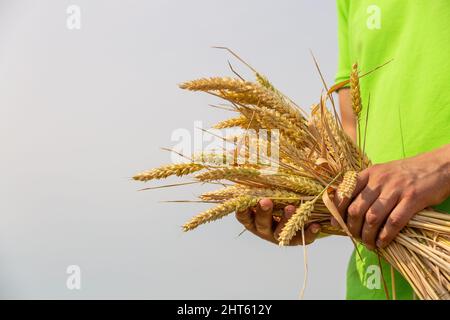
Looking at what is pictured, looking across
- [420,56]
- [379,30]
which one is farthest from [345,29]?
[420,56]

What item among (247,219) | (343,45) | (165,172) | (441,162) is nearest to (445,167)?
(441,162)

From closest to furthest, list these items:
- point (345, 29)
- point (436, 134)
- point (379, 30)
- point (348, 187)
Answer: point (348, 187), point (436, 134), point (379, 30), point (345, 29)

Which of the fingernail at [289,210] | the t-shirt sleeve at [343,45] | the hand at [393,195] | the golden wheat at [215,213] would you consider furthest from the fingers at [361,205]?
the t-shirt sleeve at [343,45]

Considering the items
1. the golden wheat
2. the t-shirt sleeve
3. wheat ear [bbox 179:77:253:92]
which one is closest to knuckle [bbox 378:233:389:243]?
the golden wheat

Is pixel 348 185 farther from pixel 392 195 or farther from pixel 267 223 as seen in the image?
pixel 267 223

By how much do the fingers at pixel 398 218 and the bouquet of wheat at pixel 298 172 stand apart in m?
0.05

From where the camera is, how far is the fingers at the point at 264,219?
147cm

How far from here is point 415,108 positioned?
162cm

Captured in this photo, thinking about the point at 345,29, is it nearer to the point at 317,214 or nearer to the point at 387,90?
the point at 387,90

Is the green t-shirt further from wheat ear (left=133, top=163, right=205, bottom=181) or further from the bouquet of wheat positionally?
wheat ear (left=133, top=163, right=205, bottom=181)

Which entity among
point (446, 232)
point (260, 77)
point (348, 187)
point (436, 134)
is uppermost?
point (260, 77)

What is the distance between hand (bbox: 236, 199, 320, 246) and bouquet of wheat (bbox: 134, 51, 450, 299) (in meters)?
0.02

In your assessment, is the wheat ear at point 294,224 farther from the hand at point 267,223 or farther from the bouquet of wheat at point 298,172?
the hand at point 267,223

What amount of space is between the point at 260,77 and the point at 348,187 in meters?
0.34
